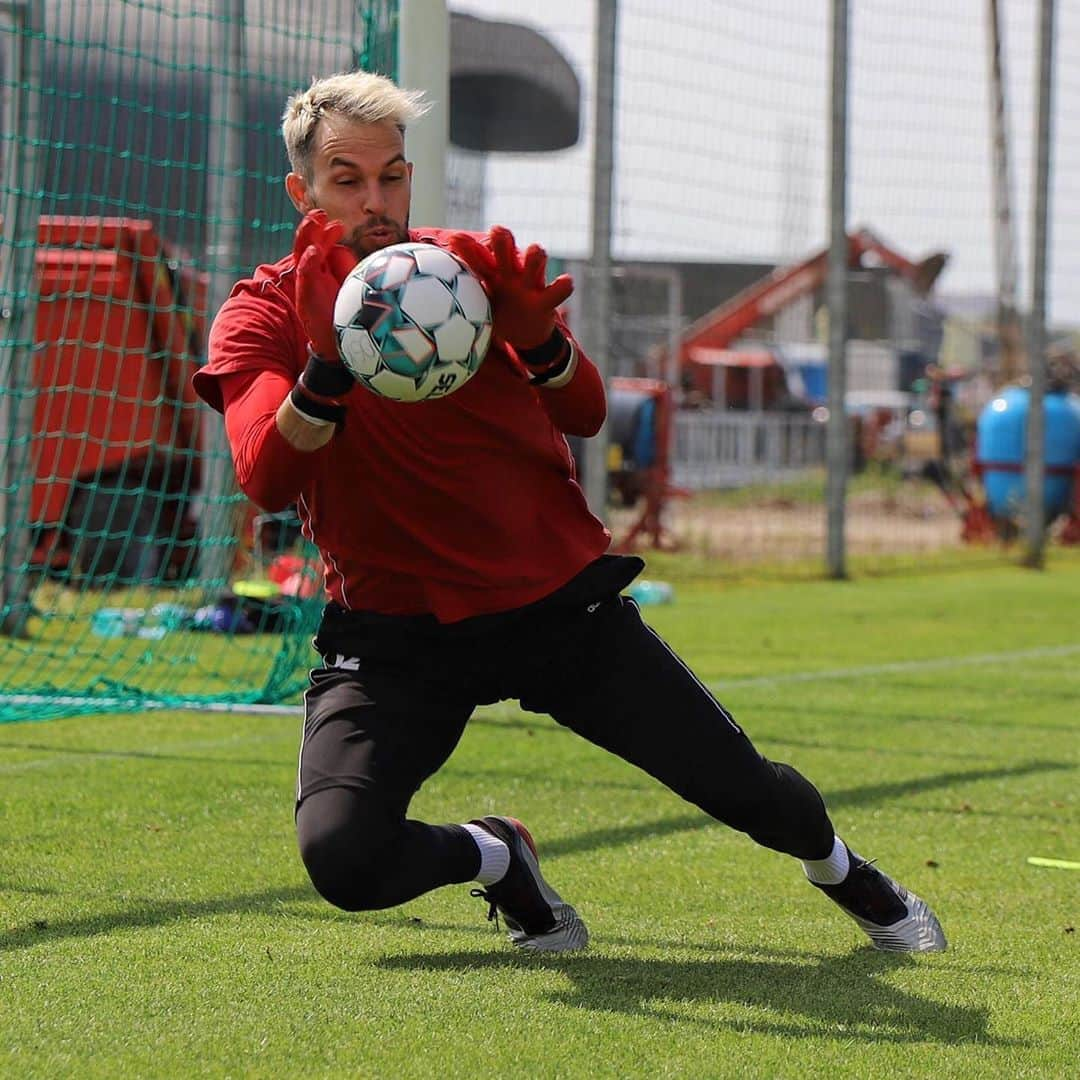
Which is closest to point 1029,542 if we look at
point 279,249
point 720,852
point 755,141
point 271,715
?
point 755,141

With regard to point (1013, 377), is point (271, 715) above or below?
below

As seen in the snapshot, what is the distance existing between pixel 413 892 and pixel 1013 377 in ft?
54.6

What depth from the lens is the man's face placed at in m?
3.50

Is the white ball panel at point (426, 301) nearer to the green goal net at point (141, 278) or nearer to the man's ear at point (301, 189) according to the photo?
the man's ear at point (301, 189)

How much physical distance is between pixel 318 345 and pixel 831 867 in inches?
59.5

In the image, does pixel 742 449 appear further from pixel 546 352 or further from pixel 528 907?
pixel 546 352

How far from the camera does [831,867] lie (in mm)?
3854

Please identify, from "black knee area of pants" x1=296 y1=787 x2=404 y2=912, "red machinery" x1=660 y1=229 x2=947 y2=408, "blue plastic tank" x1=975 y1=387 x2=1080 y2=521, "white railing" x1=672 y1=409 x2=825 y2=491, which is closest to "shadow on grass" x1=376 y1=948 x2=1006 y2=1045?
"black knee area of pants" x1=296 y1=787 x2=404 y2=912

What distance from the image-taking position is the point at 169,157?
8.60 meters

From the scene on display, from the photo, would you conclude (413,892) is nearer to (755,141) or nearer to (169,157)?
(169,157)

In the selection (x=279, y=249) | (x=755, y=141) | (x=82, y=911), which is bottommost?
(x=82, y=911)

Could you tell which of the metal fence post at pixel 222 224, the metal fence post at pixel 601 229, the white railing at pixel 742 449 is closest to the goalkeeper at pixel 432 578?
the metal fence post at pixel 222 224

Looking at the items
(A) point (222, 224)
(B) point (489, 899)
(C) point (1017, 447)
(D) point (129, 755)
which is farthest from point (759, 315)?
(B) point (489, 899)

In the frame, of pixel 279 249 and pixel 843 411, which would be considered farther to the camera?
pixel 843 411
